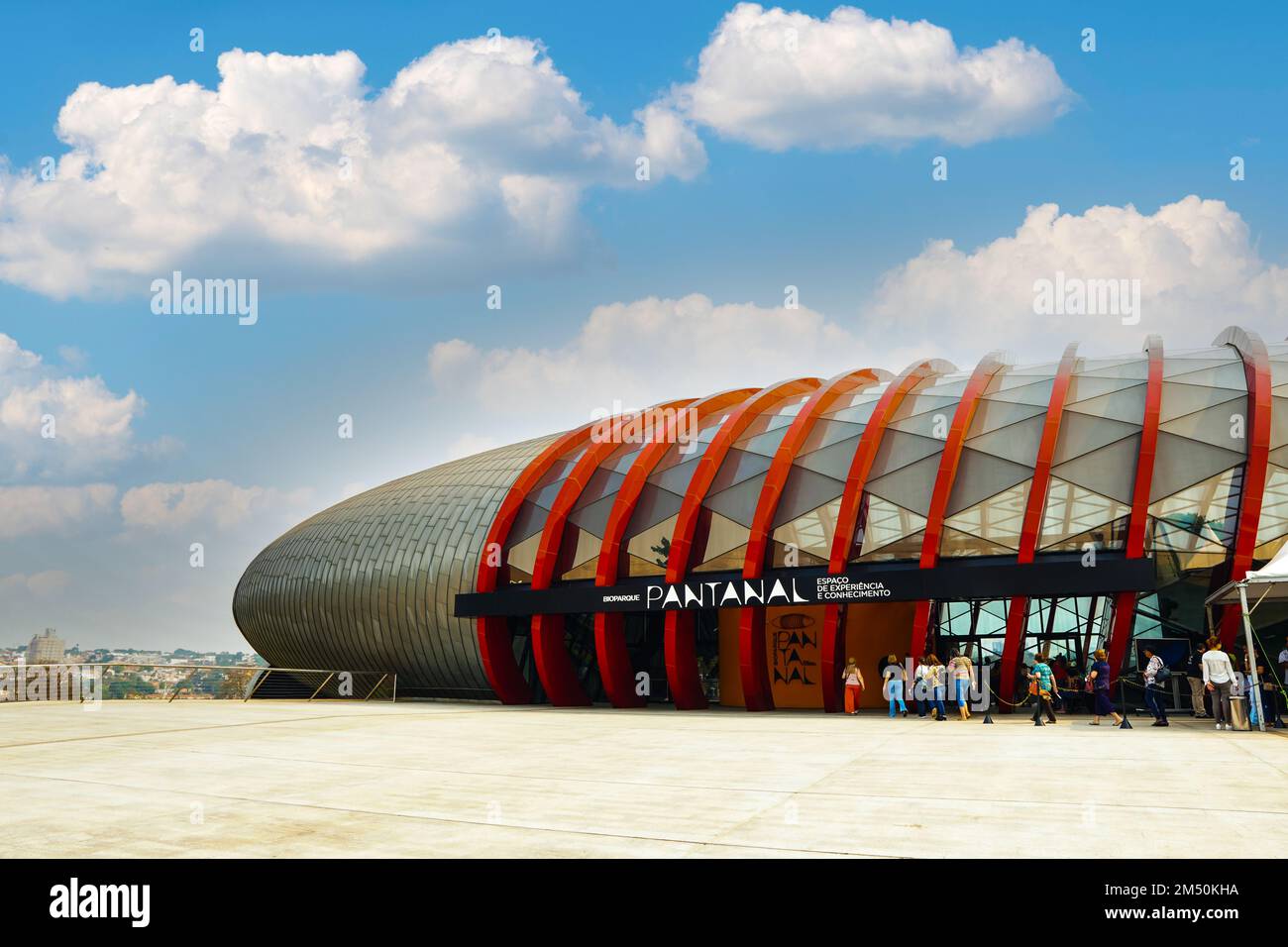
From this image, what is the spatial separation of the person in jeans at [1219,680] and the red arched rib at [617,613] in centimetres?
1442

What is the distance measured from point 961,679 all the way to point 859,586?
3346mm

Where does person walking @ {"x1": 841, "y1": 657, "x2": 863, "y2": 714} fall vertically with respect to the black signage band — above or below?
below

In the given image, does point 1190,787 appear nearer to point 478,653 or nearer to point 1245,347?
point 1245,347

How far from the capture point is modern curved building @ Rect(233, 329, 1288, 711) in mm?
23578

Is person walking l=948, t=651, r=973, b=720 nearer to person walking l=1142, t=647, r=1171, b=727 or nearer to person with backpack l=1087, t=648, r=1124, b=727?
person with backpack l=1087, t=648, r=1124, b=727

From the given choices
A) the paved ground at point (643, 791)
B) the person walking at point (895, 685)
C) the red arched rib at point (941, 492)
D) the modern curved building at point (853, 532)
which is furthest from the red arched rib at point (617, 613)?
the paved ground at point (643, 791)

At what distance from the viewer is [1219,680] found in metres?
19.3

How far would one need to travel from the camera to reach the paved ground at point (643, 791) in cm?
793

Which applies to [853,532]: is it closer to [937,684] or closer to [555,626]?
[937,684]

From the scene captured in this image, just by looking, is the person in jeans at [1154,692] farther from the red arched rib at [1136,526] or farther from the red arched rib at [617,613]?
the red arched rib at [617,613]

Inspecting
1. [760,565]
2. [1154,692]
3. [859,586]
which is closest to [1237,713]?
[1154,692]

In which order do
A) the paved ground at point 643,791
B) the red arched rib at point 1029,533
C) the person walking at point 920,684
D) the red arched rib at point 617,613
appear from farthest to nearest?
the red arched rib at point 617,613 < the red arched rib at point 1029,533 < the person walking at point 920,684 < the paved ground at point 643,791

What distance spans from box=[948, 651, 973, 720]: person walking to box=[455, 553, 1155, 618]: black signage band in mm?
1649

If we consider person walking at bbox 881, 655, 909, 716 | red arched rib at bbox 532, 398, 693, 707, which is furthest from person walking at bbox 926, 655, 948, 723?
red arched rib at bbox 532, 398, 693, 707
